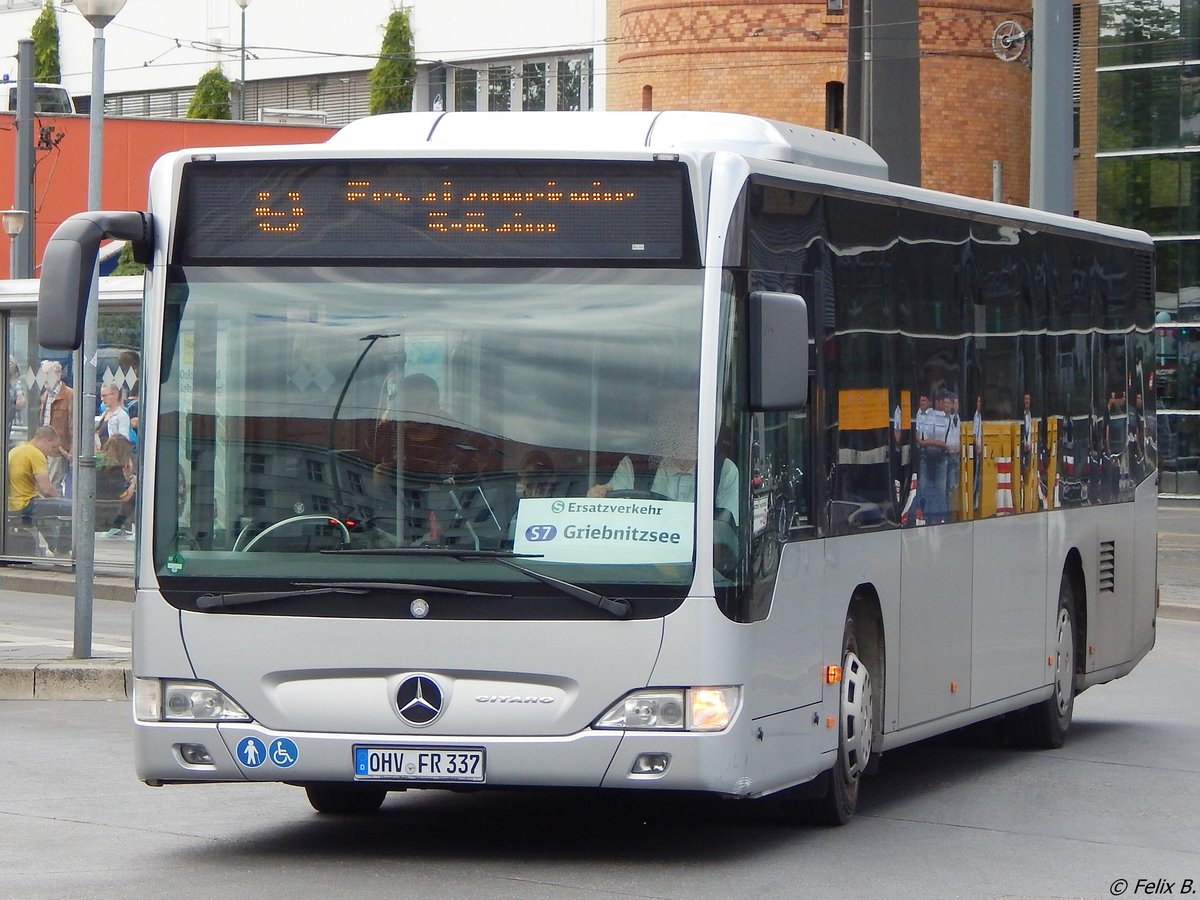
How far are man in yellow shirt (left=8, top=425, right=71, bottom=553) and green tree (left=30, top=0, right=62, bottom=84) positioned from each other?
48.1 metres

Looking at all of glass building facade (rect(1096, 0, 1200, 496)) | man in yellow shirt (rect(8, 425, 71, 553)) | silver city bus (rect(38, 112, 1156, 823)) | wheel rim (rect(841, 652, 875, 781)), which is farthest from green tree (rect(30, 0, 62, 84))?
silver city bus (rect(38, 112, 1156, 823))

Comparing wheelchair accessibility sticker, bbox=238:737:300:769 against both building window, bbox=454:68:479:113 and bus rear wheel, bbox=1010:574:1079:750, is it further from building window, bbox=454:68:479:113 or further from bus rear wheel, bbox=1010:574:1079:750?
building window, bbox=454:68:479:113

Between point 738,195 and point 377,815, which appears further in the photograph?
point 377,815

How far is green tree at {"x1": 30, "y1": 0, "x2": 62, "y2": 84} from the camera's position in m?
68.6

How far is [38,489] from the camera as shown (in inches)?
890

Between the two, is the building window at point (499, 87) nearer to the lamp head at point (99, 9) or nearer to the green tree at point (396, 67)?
the green tree at point (396, 67)

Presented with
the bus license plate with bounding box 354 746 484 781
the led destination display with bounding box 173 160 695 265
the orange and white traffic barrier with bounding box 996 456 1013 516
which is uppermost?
the led destination display with bounding box 173 160 695 265

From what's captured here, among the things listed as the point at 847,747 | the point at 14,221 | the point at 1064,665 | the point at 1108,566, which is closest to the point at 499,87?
the point at 14,221

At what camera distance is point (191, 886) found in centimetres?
777

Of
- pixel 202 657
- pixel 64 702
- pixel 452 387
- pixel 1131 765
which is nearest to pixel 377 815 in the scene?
pixel 202 657

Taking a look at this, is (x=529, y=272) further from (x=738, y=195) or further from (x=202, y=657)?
(x=202, y=657)

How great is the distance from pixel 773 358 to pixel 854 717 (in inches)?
74.7

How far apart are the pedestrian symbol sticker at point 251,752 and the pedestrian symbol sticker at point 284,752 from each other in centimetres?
4

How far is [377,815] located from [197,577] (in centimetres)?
181
